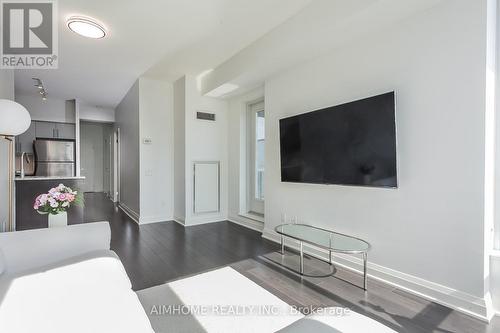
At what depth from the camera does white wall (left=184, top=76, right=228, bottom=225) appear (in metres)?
4.56

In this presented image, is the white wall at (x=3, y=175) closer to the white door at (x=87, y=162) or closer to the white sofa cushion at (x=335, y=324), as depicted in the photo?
the white sofa cushion at (x=335, y=324)

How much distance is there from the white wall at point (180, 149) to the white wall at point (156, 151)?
16 centimetres

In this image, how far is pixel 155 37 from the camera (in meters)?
3.17

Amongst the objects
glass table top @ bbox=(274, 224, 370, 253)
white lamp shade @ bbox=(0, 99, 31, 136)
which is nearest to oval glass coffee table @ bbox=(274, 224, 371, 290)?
glass table top @ bbox=(274, 224, 370, 253)

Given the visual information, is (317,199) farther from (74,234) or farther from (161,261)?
(74,234)

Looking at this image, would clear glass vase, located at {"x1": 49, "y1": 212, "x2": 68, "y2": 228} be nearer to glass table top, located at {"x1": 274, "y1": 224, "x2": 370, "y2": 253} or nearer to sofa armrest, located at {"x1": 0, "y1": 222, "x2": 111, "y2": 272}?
sofa armrest, located at {"x1": 0, "y1": 222, "x2": 111, "y2": 272}

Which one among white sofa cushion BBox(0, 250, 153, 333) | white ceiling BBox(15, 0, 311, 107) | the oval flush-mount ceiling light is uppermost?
white ceiling BBox(15, 0, 311, 107)

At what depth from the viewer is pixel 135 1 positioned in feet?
8.07

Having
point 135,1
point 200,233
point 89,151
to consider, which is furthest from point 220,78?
point 89,151

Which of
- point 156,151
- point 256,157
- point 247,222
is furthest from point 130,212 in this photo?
point 256,157

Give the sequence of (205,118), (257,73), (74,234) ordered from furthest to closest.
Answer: (205,118), (257,73), (74,234)

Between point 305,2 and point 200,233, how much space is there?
3.49m

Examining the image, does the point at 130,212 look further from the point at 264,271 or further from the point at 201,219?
the point at 264,271

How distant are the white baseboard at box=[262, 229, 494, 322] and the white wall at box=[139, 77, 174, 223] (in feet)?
11.6
